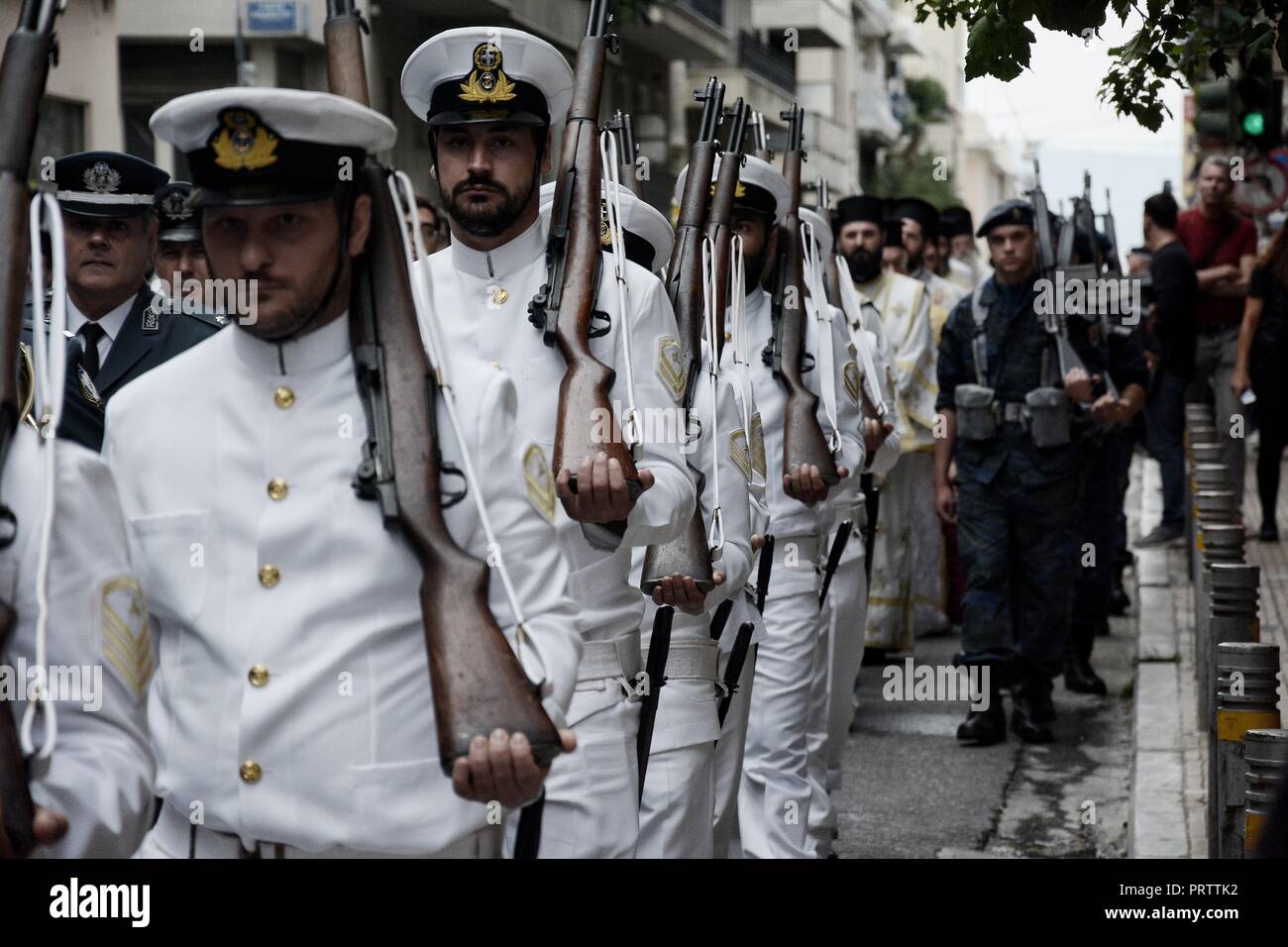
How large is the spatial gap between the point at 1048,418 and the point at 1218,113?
5.06 meters

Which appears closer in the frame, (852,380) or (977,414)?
A: (852,380)

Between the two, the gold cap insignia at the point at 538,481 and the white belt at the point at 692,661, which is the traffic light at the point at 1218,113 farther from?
the gold cap insignia at the point at 538,481

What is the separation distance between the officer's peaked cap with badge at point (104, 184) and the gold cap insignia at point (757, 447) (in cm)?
188

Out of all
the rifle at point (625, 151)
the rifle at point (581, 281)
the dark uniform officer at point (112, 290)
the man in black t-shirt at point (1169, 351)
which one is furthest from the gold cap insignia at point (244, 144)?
the man in black t-shirt at point (1169, 351)

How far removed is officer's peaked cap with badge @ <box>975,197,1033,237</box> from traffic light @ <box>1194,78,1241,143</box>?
4075mm

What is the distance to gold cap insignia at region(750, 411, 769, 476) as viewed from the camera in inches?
241

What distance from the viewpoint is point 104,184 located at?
5652 mm

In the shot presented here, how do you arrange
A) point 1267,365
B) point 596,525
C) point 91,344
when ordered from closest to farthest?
1. point 596,525
2. point 91,344
3. point 1267,365

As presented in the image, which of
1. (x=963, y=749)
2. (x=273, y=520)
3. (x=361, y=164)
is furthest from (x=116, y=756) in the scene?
(x=963, y=749)

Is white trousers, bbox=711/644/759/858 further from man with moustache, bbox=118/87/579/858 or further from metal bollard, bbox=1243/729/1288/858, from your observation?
man with moustache, bbox=118/87/579/858

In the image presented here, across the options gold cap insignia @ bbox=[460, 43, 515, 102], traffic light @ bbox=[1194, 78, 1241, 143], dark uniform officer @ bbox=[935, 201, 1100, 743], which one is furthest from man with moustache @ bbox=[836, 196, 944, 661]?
gold cap insignia @ bbox=[460, 43, 515, 102]

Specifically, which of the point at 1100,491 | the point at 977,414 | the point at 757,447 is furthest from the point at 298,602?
the point at 1100,491

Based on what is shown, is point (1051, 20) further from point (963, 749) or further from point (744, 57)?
point (744, 57)

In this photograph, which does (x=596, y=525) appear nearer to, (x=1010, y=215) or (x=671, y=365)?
(x=671, y=365)
